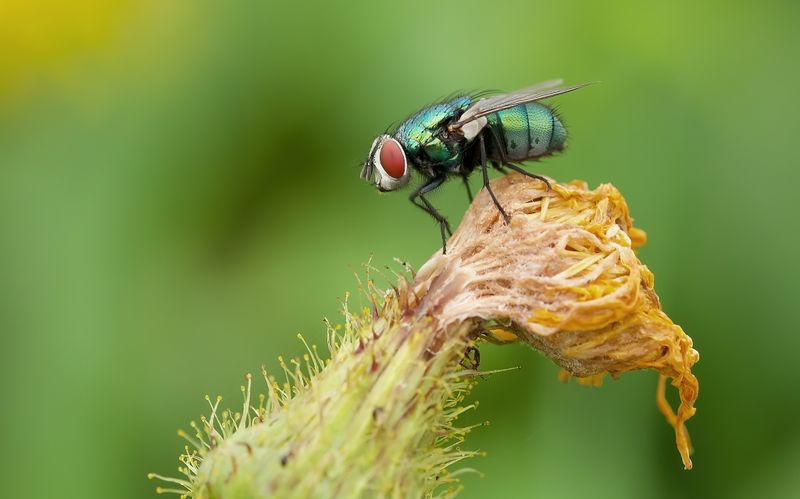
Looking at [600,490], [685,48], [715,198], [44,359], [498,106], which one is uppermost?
[498,106]

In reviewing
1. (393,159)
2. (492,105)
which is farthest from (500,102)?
(393,159)

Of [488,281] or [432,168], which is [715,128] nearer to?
[432,168]

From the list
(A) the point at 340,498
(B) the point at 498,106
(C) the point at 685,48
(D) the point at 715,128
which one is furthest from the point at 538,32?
(A) the point at 340,498

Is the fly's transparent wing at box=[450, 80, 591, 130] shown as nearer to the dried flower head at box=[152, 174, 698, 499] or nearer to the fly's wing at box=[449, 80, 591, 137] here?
the fly's wing at box=[449, 80, 591, 137]

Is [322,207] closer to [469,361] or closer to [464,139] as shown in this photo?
[464,139]

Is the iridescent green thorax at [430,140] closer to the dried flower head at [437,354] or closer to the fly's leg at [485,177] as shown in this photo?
the fly's leg at [485,177]

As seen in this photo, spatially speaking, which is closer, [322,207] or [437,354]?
[437,354]

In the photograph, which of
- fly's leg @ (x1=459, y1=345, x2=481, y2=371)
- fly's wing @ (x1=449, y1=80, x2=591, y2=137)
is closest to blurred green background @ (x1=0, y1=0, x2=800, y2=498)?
fly's wing @ (x1=449, y1=80, x2=591, y2=137)
